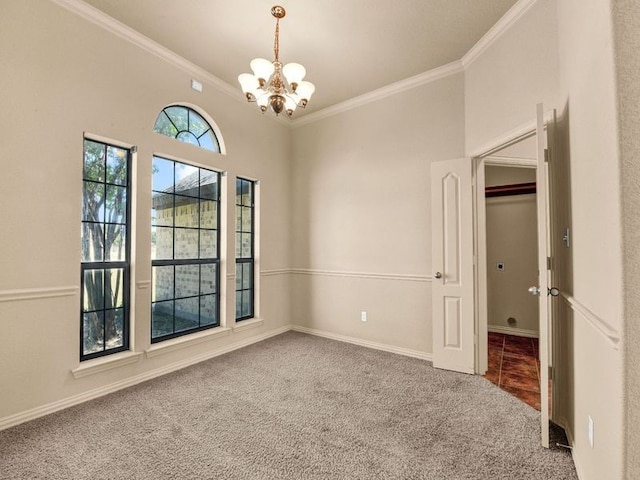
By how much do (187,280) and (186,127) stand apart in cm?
180

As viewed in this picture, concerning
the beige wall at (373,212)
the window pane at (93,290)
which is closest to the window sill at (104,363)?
the window pane at (93,290)

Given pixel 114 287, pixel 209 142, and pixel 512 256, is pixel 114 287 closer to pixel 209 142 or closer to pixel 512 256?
pixel 209 142

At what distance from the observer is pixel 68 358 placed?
2492mm

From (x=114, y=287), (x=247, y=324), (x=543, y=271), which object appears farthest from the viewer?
(x=247, y=324)

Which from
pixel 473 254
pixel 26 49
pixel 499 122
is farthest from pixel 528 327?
pixel 26 49

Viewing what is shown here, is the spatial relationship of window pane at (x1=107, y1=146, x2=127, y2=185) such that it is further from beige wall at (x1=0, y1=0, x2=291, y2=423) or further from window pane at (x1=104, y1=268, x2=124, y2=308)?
window pane at (x1=104, y1=268, x2=124, y2=308)

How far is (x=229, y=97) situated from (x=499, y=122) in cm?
315

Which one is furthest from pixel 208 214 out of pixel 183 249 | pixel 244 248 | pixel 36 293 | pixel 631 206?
pixel 631 206

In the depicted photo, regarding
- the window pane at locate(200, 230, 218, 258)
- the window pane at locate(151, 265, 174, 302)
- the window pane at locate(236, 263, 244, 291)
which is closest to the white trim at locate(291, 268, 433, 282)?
the window pane at locate(236, 263, 244, 291)

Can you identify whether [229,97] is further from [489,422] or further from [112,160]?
[489,422]

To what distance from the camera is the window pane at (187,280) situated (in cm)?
347

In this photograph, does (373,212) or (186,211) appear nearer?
(186,211)

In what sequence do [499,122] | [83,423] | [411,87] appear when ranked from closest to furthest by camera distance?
1. [83,423]
2. [499,122]
3. [411,87]

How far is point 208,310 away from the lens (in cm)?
377
